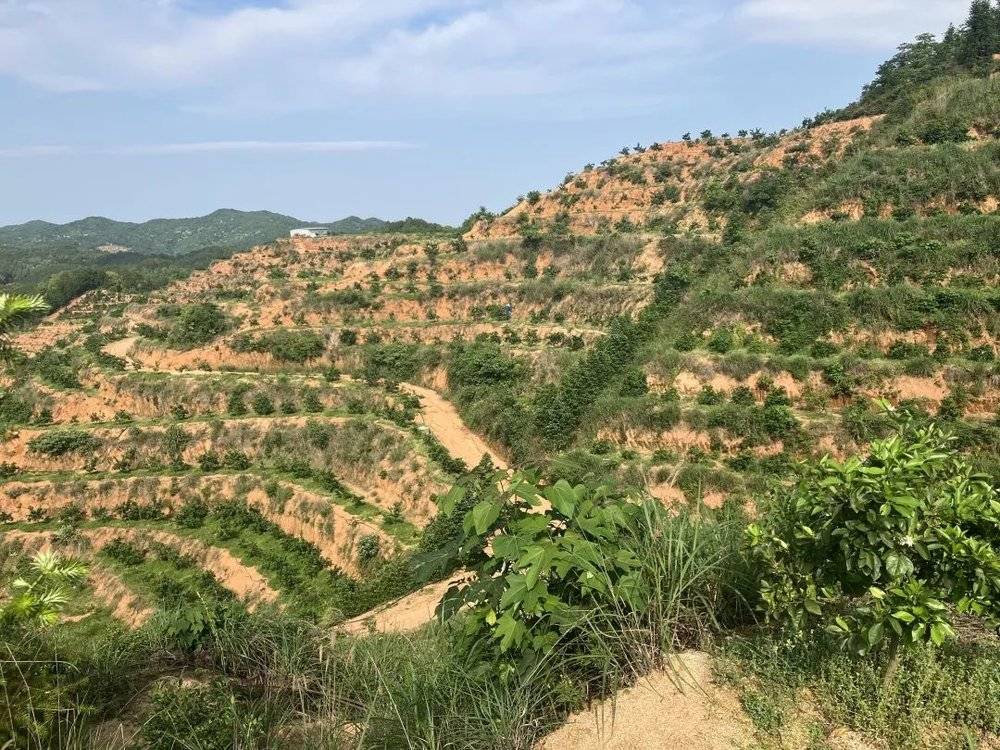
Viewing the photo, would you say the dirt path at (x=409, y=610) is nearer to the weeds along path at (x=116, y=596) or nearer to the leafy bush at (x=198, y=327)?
the weeds along path at (x=116, y=596)

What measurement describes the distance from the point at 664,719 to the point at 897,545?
1.50 meters

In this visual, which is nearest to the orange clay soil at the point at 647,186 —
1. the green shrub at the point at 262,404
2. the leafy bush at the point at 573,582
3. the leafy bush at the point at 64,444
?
the green shrub at the point at 262,404

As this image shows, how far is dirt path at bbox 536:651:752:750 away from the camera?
300 centimetres

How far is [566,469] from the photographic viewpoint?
955 centimetres

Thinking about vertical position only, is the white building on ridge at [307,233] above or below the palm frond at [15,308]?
above

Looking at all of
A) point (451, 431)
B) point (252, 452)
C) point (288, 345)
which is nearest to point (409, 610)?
point (451, 431)

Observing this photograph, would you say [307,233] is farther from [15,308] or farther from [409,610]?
[15,308]

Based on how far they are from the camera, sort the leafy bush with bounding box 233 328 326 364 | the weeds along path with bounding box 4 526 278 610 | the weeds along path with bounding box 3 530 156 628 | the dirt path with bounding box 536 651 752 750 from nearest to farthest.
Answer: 1. the dirt path with bounding box 536 651 752 750
2. the weeds along path with bounding box 3 530 156 628
3. the weeds along path with bounding box 4 526 278 610
4. the leafy bush with bounding box 233 328 326 364

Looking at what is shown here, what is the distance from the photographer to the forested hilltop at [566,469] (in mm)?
3086

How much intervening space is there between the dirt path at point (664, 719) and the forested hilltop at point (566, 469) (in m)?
0.02

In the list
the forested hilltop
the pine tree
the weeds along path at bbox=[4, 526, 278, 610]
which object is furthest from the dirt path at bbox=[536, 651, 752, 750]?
the pine tree

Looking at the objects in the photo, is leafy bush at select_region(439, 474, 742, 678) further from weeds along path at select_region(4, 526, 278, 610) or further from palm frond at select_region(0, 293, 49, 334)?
weeds along path at select_region(4, 526, 278, 610)

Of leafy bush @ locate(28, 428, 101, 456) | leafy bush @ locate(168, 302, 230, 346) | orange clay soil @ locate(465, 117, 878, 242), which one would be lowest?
leafy bush @ locate(28, 428, 101, 456)

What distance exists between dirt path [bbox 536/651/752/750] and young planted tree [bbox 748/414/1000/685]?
1.97 ft
